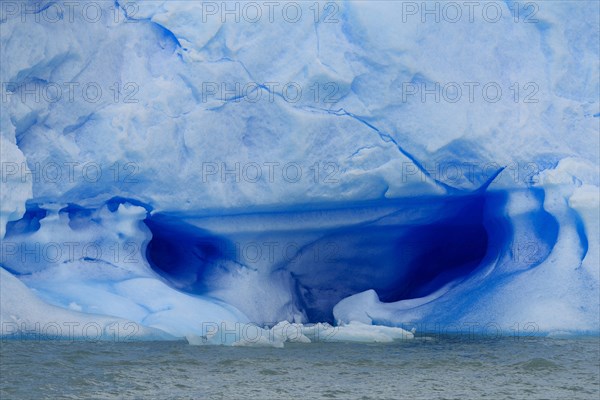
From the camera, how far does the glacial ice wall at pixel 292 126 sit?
6875 millimetres

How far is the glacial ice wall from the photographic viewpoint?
22.6ft

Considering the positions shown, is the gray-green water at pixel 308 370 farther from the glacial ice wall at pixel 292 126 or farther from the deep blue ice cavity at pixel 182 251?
the deep blue ice cavity at pixel 182 251

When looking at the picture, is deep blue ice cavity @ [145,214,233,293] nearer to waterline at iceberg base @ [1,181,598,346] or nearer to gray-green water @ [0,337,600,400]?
waterline at iceberg base @ [1,181,598,346]

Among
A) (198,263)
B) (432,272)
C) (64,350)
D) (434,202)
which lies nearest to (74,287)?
(64,350)

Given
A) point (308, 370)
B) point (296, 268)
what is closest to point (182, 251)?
point (296, 268)

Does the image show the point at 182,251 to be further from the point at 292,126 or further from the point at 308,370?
the point at 308,370

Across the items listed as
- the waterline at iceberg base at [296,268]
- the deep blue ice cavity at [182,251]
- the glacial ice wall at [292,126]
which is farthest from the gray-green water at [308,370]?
the deep blue ice cavity at [182,251]

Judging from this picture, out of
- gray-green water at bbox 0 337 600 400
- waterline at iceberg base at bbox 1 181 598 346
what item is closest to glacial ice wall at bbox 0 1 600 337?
waterline at iceberg base at bbox 1 181 598 346

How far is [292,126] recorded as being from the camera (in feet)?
23.0

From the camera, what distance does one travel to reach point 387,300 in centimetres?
892

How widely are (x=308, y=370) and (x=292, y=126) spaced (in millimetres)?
2261

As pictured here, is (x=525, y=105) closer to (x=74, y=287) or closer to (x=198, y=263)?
(x=198, y=263)

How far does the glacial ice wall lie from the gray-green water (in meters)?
0.74

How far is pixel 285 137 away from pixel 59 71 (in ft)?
5.92
